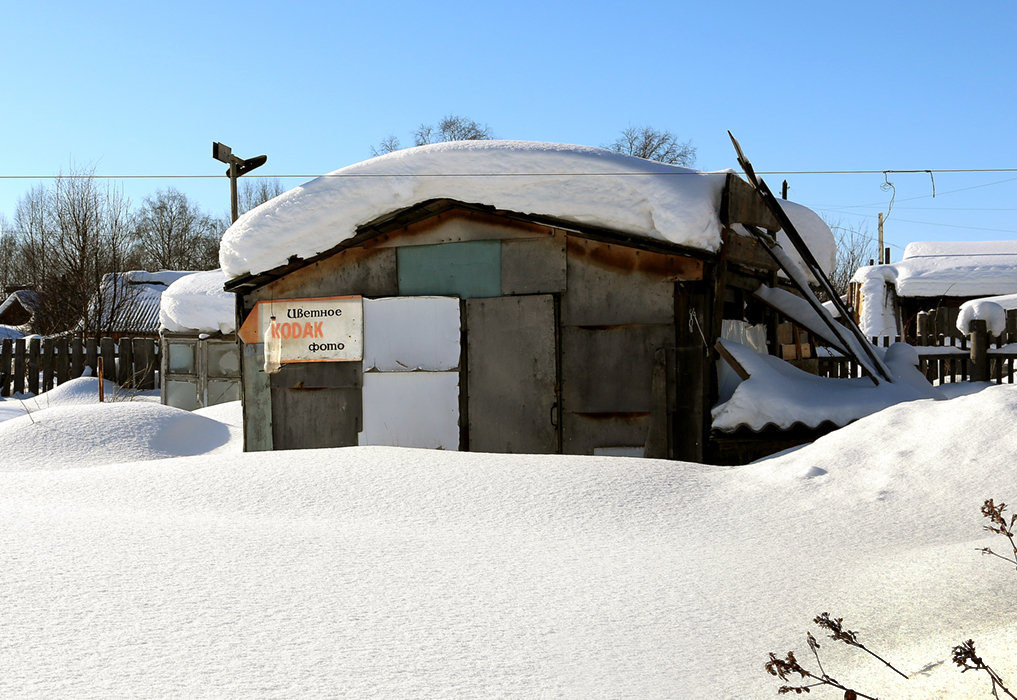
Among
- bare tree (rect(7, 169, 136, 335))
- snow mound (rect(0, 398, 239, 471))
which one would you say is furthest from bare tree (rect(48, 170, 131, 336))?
snow mound (rect(0, 398, 239, 471))

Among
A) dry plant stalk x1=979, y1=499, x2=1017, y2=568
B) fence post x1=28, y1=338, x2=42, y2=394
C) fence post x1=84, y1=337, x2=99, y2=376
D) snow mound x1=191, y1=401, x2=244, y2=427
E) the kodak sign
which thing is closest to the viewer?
dry plant stalk x1=979, y1=499, x2=1017, y2=568

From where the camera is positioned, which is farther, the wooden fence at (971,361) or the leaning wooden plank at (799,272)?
the wooden fence at (971,361)

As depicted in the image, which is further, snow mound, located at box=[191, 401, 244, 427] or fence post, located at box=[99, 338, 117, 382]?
fence post, located at box=[99, 338, 117, 382]

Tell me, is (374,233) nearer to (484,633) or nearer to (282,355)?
(282,355)

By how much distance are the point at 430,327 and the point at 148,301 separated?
21.4 meters

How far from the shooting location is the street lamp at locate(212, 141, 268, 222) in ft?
57.5

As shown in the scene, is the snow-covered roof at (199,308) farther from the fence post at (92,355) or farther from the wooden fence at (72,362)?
the fence post at (92,355)

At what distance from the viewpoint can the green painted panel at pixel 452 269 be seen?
920 centimetres

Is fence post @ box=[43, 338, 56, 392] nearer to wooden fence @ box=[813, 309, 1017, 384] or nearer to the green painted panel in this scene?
the green painted panel

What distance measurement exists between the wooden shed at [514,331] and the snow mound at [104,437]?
1648mm

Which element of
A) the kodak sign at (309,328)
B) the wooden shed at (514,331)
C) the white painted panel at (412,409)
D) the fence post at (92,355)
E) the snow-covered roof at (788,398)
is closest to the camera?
the snow-covered roof at (788,398)

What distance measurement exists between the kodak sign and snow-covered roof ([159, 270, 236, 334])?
7.06 metres

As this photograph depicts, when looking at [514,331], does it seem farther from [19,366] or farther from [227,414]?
[19,366]

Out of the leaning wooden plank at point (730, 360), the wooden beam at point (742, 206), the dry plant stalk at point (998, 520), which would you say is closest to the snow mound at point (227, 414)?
the leaning wooden plank at point (730, 360)
